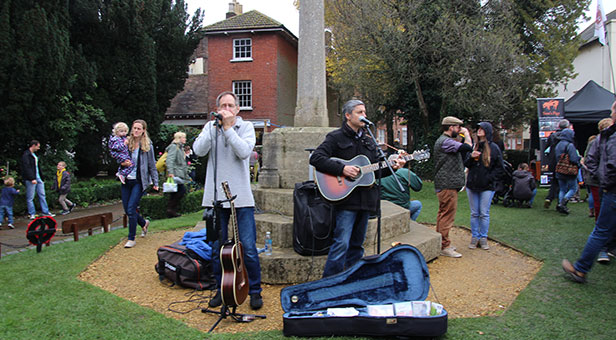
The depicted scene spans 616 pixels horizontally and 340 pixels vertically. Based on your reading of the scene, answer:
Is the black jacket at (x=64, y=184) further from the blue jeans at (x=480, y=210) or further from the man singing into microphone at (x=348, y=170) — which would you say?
the blue jeans at (x=480, y=210)

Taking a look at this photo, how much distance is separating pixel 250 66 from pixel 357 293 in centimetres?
2419

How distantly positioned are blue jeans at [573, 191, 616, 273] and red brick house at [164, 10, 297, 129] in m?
22.2

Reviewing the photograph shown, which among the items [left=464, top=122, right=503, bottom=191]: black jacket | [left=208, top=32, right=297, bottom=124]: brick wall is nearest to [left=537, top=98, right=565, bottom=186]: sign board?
[left=464, top=122, right=503, bottom=191]: black jacket

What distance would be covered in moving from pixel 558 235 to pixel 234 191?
20.0 ft

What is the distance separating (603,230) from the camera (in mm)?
4375

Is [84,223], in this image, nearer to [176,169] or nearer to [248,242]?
[176,169]

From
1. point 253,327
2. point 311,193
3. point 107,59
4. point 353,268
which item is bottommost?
point 253,327

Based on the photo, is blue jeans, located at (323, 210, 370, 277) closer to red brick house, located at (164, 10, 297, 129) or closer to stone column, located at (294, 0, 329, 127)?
stone column, located at (294, 0, 329, 127)

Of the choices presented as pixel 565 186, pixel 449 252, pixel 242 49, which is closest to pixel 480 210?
pixel 449 252

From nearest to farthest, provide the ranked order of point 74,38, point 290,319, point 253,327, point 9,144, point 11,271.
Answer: point 290,319 < point 253,327 < point 11,271 < point 9,144 < point 74,38

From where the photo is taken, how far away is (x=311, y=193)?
4.46 meters

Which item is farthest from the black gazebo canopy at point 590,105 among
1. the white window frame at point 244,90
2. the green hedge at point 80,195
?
the white window frame at point 244,90

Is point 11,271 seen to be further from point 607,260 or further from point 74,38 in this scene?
point 74,38

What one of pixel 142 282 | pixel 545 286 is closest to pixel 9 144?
pixel 142 282
